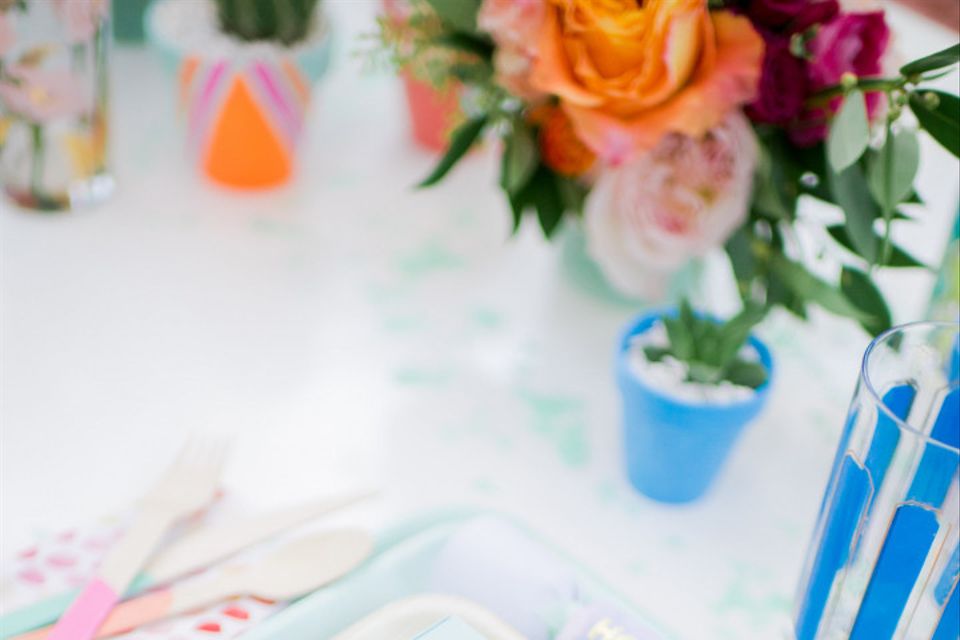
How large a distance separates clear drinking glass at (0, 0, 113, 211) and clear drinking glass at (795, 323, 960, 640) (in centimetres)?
52

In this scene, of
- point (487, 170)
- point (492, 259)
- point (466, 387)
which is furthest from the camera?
point (487, 170)

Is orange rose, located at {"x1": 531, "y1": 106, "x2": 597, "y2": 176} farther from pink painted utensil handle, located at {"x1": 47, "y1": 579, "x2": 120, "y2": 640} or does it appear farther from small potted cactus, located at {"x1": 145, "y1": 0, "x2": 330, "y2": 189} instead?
pink painted utensil handle, located at {"x1": 47, "y1": 579, "x2": 120, "y2": 640}

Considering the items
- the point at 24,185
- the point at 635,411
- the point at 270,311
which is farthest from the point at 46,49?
the point at 635,411

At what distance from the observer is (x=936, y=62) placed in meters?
0.51

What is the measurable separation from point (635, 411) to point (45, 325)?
0.35 meters

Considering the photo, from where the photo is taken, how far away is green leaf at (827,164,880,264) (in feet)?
1.89

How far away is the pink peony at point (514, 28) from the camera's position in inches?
22.2

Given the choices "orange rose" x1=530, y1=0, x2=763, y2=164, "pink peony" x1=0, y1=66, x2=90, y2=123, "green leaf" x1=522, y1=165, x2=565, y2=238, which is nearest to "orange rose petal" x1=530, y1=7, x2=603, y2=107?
"orange rose" x1=530, y1=0, x2=763, y2=164

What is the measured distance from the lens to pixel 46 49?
27.6 inches

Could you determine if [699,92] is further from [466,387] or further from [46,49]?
[46,49]

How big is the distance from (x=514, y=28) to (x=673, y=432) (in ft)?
0.72

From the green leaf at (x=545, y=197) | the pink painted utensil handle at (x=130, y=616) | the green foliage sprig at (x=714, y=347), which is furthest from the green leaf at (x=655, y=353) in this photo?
the pink painted utensil handle at (x=130, y=616)

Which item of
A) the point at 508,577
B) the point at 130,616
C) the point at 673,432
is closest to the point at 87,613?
the point at 130,616

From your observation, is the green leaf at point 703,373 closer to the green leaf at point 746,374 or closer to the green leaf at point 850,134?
the green leaf at point 746,374
